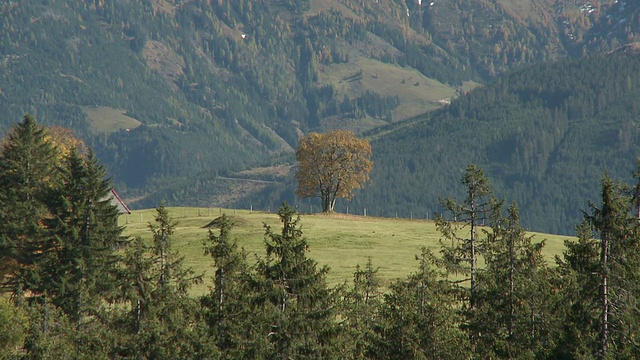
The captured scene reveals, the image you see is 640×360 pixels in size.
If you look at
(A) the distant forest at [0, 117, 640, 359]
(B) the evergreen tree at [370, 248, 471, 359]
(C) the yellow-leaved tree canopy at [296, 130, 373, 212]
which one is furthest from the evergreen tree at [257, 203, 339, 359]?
(C) the yellow-leaved tree canopy at [296, 130, 373, 212]

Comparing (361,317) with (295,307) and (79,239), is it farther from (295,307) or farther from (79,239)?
(79,239)

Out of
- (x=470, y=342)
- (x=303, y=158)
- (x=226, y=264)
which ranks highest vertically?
(x=303, y=158)

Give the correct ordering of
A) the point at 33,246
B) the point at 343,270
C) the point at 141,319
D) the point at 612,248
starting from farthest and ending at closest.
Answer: the point at 343,270 < the point at 33,246 < the point at 141,319 < the point at 612,248

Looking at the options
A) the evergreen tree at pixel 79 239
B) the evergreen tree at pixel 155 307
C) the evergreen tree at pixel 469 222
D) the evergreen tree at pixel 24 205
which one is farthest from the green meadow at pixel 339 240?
the evergreen tree at pixel 469 222

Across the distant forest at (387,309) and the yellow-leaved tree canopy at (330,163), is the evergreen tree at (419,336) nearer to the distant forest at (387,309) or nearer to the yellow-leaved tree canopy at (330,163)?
the distant forest at (387,309)

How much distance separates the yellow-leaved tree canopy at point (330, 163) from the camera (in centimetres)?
15238

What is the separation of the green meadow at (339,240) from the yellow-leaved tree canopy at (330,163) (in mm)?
5338

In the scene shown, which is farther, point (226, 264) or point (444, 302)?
point (444, 302)

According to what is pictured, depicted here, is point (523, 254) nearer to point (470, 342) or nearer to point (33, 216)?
point (470, 342)

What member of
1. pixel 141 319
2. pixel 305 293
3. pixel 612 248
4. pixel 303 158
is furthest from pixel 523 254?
pixel 303 158

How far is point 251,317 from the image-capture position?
47.8 m

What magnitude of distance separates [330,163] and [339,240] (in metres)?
33.3

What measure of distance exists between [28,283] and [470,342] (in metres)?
40.3

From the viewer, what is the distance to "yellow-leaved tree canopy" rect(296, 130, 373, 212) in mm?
152375
